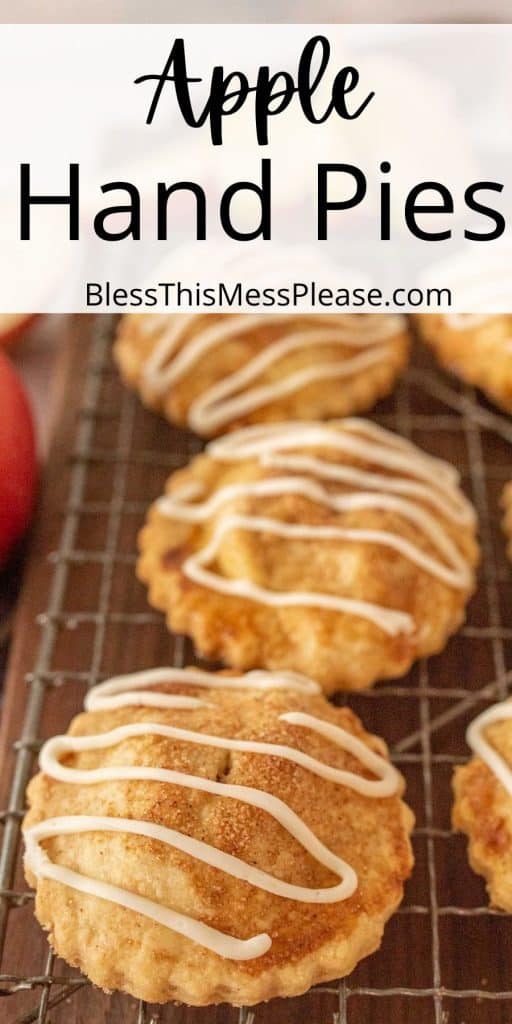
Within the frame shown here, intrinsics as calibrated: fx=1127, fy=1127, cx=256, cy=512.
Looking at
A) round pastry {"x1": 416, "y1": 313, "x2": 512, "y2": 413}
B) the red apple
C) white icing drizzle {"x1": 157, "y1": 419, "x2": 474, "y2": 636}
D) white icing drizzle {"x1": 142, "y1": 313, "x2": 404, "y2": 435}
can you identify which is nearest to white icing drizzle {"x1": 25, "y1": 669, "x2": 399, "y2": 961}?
white icing drizzle {"x1": 157, "y1": 419, "x2": 474, "y2": 636}

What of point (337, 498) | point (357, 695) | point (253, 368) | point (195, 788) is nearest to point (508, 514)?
point (337, 498)

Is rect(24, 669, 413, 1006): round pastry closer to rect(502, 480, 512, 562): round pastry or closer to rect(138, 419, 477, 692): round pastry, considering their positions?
rect(138, 419, 477, 692): round pastry

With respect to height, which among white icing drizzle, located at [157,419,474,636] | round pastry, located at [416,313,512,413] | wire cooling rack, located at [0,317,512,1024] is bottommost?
wire cooling rack, located at [0,317,512,1024]

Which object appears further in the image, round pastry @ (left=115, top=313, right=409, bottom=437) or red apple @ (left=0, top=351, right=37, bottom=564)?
round pastry @ (left=115, top=313, right=409, bottom=437)

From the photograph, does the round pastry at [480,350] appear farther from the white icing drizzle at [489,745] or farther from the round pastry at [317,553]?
the white icing drizzle at [489,745]

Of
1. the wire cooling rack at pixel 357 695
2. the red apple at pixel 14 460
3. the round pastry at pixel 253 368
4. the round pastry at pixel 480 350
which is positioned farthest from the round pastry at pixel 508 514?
the red apple at pixel 14 460

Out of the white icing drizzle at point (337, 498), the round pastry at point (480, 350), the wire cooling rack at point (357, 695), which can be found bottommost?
the wire cooling rack at point (357, 695)

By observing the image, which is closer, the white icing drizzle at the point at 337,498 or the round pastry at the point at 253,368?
the white icing drizzle at the point at 337,498

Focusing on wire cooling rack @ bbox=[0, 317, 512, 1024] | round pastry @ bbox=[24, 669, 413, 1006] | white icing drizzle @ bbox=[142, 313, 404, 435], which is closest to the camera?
round pastry @ bbox=[24, 669, 413, 1006]
